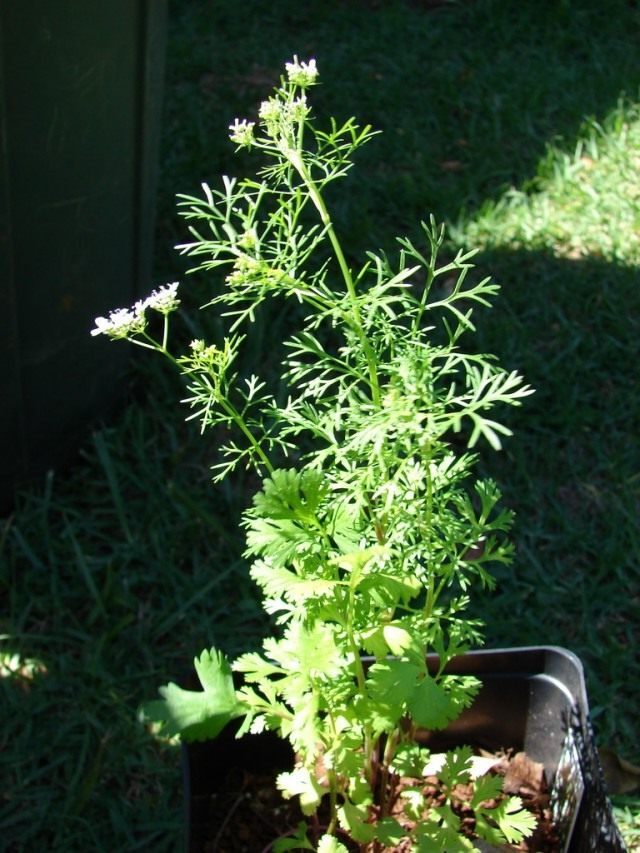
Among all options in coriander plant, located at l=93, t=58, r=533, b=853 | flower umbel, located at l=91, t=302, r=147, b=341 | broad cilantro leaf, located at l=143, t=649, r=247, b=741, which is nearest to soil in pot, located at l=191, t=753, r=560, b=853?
coriander plant, located at l=93, t=58, r=533, b=853

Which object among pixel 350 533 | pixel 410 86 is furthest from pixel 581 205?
pixel 350 533

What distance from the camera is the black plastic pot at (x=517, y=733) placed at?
171cm

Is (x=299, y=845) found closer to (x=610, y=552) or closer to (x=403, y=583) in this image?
(x=403, y=583)

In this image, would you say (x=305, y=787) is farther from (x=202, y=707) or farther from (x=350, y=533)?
(x=350, y=533)

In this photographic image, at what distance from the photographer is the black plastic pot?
1711 mm

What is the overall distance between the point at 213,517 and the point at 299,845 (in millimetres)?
1090

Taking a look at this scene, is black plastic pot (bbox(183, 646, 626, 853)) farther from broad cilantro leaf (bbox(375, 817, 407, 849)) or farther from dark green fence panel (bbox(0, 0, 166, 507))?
dark green fence panel (bbox(0, 0, 166, 507))

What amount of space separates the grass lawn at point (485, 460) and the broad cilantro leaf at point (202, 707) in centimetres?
63

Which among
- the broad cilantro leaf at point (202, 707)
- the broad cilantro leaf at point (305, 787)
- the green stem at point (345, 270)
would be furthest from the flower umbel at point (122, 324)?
the broad cilantro leaf at point (305, 787)

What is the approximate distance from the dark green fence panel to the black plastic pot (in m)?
0.98

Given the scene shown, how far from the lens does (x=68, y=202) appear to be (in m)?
2.28

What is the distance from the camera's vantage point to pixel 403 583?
1412 millimetres

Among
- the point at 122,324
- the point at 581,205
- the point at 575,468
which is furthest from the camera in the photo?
the point at 581,205

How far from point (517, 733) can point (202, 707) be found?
2.07 ft
